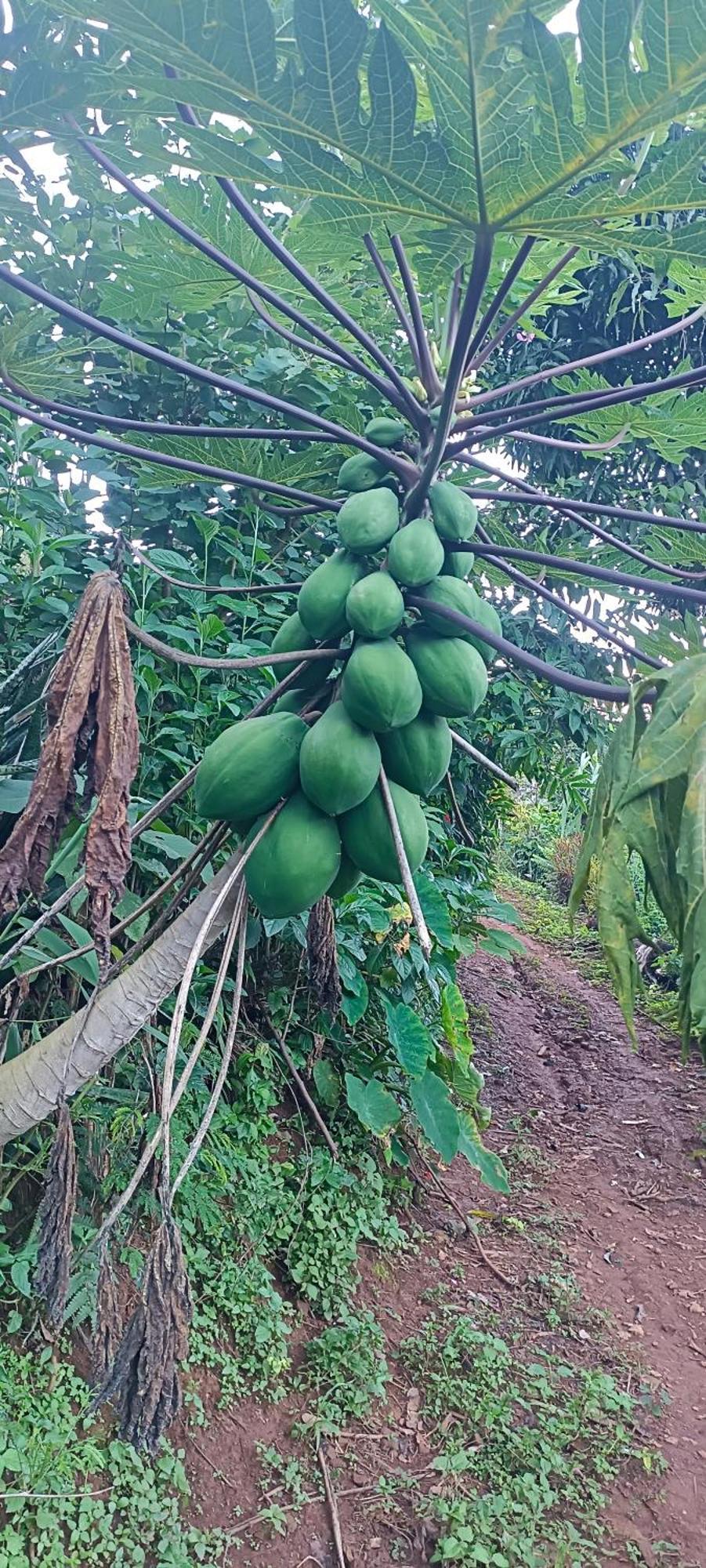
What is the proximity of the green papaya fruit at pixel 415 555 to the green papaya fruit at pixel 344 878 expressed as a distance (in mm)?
387

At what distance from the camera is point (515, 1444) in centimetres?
229

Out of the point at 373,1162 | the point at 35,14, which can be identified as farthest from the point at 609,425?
the point at 373,1162

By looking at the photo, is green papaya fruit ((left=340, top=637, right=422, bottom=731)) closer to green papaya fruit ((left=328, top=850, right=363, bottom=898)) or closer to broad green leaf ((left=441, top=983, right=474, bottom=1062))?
green papaya fruit ((left=328, top=850, right=363, bottom=898))

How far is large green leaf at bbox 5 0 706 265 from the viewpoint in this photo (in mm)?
835

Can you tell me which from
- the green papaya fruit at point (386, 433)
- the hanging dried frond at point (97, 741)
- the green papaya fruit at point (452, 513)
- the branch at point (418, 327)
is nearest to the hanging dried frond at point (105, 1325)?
the hanging dried frond at point (97, 741)

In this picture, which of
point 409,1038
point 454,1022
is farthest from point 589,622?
point 454,1022

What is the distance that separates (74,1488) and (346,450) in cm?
208

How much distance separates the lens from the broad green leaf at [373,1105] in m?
2.58

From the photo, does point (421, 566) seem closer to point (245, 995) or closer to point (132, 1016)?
point (132, 1016)

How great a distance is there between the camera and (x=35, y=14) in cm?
121

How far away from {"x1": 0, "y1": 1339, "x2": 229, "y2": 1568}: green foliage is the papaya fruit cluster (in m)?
1.31

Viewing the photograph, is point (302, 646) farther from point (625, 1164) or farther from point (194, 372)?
point (625, 1164)

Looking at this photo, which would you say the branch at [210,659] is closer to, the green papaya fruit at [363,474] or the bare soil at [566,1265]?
the green papaya fruit at [363,474]

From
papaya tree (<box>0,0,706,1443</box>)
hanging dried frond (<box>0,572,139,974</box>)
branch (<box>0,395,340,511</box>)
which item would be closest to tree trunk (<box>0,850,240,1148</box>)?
papaya tree (<box>0,0,706,1443</box>)
